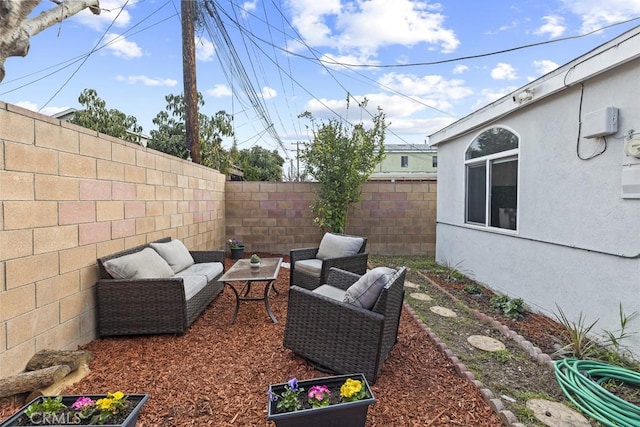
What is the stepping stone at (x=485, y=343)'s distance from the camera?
2.97m

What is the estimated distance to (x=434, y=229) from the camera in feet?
25.7

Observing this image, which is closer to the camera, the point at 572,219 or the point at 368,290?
the point at 368,290

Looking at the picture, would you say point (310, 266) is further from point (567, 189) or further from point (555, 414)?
point (567, 189)

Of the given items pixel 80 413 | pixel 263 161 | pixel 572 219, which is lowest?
pixel 80 413

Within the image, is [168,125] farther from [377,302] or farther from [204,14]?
[377,302]

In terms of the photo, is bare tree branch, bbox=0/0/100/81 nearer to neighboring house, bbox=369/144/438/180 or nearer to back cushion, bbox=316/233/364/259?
back cushion, bbox=316/233/364/259

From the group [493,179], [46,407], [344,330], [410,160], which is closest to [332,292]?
[344,330]

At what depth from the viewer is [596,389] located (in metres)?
2.18

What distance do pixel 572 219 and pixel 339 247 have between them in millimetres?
2821

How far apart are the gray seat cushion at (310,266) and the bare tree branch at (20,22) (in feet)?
11.5

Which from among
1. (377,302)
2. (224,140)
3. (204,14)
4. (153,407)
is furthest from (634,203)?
(224,140)

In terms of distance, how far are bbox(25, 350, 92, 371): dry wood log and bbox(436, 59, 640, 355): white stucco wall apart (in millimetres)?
4438

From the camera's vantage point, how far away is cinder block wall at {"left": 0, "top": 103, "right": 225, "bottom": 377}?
216cm

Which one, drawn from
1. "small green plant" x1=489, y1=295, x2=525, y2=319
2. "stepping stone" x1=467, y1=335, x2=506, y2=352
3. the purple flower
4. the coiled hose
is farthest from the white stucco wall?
the purple flower
